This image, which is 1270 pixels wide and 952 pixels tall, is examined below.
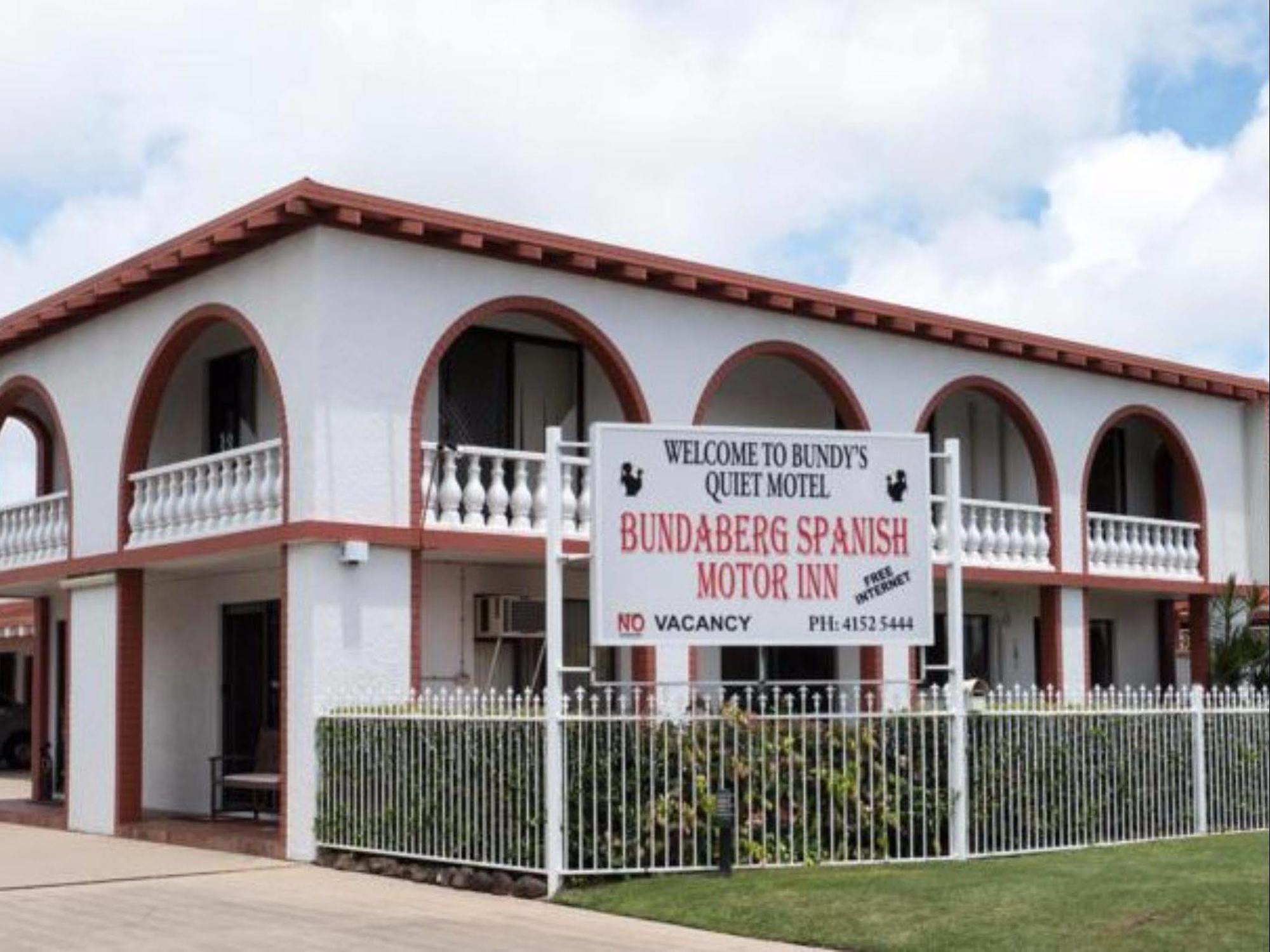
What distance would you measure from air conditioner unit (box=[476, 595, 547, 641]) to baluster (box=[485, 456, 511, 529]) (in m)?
1.49

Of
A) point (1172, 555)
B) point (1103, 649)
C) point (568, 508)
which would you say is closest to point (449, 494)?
point (568, 508)

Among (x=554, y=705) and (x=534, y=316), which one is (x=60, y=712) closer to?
(x=534, y=316)

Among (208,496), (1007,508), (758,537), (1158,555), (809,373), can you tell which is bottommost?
(758,537)

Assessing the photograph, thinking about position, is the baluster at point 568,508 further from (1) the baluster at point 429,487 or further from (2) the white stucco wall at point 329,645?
(2) the white stucco wall at point 329,645

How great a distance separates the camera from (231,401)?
21562 millimetres

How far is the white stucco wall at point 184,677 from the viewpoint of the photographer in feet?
68.1

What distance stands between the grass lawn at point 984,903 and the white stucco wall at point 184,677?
8207 millimetres

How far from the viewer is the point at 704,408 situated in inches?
806

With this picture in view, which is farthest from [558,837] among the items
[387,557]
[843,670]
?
[843,670]

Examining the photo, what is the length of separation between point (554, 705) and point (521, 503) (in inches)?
182

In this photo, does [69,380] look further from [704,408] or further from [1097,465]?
[1097,465]

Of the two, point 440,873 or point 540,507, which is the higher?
point 540,507

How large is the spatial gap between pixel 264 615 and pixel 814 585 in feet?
26.5

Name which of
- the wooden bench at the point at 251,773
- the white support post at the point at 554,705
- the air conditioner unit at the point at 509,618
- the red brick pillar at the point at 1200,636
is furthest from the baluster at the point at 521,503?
the red brick pillar at the point at 1200,636
